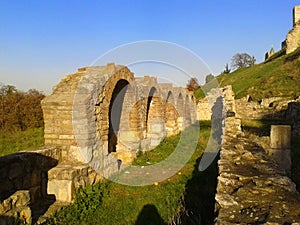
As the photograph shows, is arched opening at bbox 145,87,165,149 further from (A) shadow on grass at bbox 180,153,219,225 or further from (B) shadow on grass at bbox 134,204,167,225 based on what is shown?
(B) shadow on grass at bbox 134,204,167,225

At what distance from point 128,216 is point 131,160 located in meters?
3.92

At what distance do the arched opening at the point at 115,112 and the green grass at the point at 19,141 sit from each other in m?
2.32

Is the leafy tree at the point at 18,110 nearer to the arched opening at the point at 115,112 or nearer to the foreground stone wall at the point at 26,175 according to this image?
the arched opening at the point at 115,112

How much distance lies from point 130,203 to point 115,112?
440cm

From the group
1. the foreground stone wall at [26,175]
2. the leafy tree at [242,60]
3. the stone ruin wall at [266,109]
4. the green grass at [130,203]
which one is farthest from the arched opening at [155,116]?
the leafy tree at [242,60]

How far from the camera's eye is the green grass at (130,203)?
14.2 ft

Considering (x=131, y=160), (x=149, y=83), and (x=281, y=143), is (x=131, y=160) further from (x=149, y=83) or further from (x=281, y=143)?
(x=281, y=143)

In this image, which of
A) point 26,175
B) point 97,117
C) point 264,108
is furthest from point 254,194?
point 264,108

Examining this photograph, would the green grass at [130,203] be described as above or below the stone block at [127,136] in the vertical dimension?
below

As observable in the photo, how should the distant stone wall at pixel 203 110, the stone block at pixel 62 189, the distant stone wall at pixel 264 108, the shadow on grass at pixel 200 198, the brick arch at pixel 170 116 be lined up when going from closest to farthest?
the shadow on grass at pixel 200 198 → the stone block at pixel 62 189 → the brick arch at pixel 170 116 → the distant stone wall at pixel 264 108 → the distant stone wall at pixel 203 110

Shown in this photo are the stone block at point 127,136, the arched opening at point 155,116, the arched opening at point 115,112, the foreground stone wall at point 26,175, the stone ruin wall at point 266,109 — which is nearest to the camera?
the foreground stone wall at point 26,175

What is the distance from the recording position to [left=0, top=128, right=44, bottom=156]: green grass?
8.24 m

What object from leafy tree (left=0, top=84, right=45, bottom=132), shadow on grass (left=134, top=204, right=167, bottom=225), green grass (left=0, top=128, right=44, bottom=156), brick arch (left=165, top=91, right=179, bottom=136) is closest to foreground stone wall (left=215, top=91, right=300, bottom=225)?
shadow on grass (left=134, top=204, right=167, bottom=225)

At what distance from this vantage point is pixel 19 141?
30.1 ft
